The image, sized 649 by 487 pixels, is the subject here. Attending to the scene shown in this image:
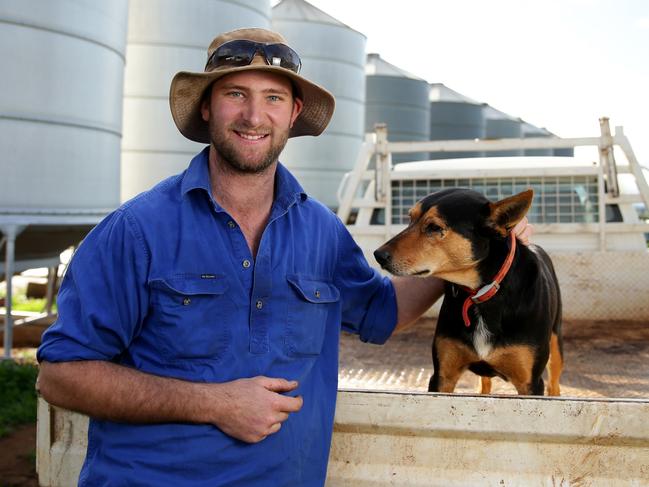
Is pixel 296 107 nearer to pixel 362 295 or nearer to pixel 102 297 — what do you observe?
pixel 362 295

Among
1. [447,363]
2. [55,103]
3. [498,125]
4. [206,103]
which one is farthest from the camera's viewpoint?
[498,125]

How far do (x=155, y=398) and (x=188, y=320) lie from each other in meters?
0.23

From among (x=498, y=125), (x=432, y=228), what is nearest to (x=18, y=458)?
(x=432, y=228)

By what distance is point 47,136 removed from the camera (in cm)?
601

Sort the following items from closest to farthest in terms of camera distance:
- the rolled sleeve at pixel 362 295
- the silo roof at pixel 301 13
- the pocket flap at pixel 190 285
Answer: the pocket flap at pixel 190 285, the rolled sleeve at pixel 362 295, the silo roof at pixel 301 13

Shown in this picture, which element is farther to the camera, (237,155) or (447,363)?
(447,363)

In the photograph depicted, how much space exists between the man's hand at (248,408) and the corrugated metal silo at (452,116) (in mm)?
23085

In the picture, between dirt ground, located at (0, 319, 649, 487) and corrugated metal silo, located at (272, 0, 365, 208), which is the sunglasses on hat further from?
corrugated metal silo, located at (272, 0, 365, 208)

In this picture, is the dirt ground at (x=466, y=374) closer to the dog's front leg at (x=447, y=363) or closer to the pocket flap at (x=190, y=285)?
the dog's front leg at (x=447, y=363)

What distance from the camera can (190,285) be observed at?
181 cm

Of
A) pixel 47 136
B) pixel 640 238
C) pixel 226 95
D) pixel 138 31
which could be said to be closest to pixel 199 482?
pixel 226 95

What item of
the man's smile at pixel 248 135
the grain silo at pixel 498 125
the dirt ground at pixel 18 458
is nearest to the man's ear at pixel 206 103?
the man's smile at pixel 248 135

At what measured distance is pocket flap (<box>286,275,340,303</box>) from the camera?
6.40ft

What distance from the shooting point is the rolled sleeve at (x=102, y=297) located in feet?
5.58
